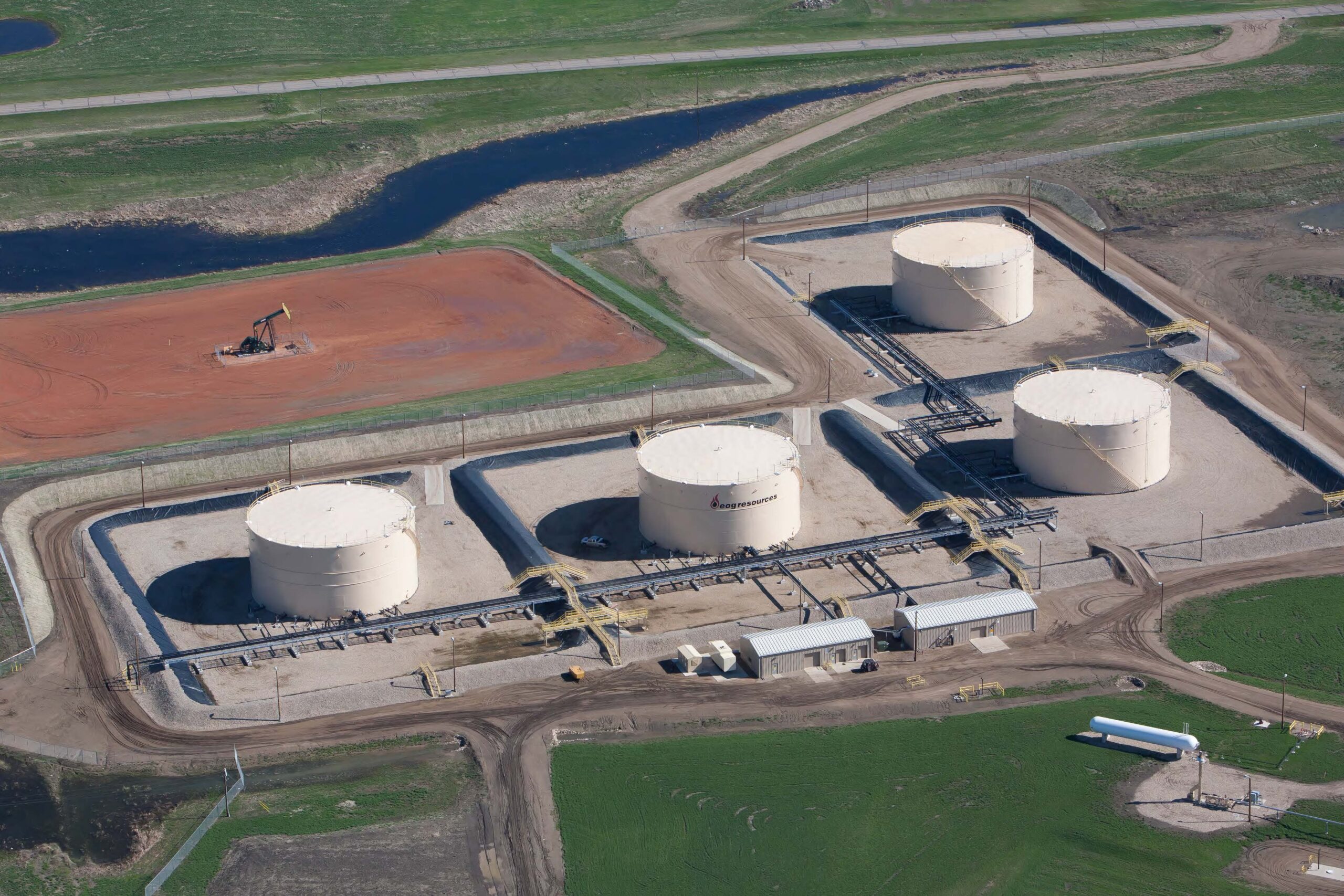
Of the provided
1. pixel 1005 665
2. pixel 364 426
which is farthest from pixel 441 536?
pixel 1005 665

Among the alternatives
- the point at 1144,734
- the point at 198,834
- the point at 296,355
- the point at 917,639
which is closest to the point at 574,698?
the point at 917,639

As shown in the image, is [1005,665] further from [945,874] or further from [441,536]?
[441,536]

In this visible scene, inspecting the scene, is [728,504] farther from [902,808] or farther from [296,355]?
[296,355]

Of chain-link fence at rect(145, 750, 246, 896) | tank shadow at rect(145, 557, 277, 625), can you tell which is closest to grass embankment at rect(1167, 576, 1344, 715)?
chain-link fence at rect(145, 750, 246, 896)

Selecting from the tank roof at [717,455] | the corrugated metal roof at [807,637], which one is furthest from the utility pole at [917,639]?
the tank roof at [717,455]

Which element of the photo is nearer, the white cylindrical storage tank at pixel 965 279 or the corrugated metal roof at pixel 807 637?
the corrugated metal roof at pixel 807 637

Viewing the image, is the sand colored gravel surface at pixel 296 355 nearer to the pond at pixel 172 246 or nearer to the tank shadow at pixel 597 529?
the pond at pixel 172 246
